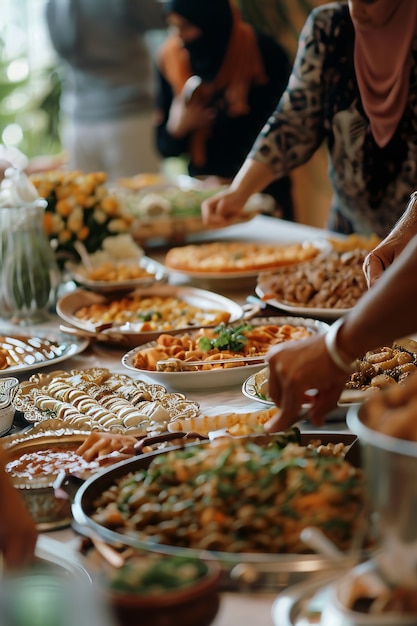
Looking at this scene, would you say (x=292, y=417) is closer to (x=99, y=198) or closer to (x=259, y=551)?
(x=259, y=551)

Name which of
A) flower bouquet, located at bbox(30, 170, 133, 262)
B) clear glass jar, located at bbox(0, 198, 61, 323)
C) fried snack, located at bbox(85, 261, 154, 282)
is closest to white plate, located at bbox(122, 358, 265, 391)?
clear glass jar, located at bbox(0, 198, 61, 323)

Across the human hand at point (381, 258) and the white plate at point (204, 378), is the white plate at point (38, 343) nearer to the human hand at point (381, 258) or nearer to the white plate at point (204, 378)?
the white plate at point (204, 378)

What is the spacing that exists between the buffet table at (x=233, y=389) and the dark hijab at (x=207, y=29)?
0.81m

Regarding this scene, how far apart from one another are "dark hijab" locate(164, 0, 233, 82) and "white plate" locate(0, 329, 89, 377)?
6.65ft

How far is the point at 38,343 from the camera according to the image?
196cm

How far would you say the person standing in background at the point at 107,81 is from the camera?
4.11 metres

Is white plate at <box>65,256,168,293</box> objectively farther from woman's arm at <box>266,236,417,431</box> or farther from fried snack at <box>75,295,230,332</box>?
woman's arm at <box>266,236,417,431</box>

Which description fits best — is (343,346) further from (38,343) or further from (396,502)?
(38,343)

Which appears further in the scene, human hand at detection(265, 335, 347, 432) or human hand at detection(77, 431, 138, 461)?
human hand at detection(77, 431, 138, 461)

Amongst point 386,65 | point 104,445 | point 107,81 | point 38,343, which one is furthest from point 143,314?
point 107,81

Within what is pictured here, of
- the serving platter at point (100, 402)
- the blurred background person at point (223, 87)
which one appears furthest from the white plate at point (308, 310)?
the blurred background person at point (223, 87)

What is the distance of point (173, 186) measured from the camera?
3.39 m

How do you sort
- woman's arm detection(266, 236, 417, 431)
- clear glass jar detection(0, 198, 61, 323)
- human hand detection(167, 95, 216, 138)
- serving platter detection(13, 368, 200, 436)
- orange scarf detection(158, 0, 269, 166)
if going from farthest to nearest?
human hand detection(167, 95, 216, 138), orange scarf detection(158, 0, 269, 166), clear glass jar detection(0, 198, 61, 323), serving platter detection(13, 368, 200, 436), woman's arm detection(266, 236, 417, 431)

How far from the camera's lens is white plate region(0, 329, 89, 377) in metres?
1.83
